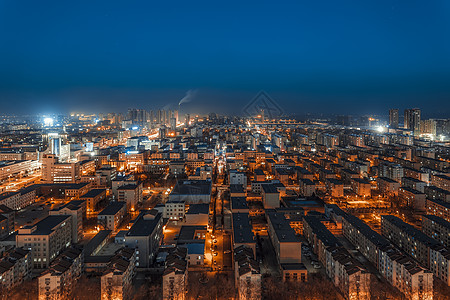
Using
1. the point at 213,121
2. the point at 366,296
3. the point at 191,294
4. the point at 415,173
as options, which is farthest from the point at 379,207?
the point at 213,121

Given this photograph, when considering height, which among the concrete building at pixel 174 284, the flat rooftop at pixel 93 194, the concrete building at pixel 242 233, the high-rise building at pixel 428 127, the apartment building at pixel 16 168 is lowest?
the concrete building at pixel 174 284

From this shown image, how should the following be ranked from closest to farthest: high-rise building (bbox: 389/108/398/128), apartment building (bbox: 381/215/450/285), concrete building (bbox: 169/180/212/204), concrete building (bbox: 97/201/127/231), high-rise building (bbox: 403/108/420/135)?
1. apartment building (bbox: 381/215/450/285)
2. concrete building (bbox: 97/201/127/231)
3. concrete building (bbox: 169/180/212/204)
4. high-rise building (bbox: 403/108/420/135)
5. high-rise building (bbox: 389/108/398/128)

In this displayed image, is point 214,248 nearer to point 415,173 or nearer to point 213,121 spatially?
point 415,173

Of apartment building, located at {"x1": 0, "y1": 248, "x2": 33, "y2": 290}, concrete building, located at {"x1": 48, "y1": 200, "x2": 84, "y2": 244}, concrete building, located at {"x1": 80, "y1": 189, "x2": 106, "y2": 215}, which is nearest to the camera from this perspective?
apartment building, located at {"x1": 0, "y1": 248, "x2": 33, "y2": 290}

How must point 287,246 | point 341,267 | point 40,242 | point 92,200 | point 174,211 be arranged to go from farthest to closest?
point 92,200 < point 174,211 < point 40,242 < point 287,246 < point 341,267

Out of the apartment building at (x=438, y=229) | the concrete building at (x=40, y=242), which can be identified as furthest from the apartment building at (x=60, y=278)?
the apartment building at (x=438, y=229)

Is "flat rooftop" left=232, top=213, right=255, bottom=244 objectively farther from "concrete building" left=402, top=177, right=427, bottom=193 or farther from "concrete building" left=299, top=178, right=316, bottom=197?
"concrete building" left=402, top=177, right=427, bottom=193

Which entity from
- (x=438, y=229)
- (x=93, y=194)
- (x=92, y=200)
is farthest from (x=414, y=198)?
(x=93, y=194)

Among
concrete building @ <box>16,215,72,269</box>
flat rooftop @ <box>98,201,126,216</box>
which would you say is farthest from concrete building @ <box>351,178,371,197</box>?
concrete building @ <box>16,215,72,269</box>

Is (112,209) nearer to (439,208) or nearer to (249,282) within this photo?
(249,282)

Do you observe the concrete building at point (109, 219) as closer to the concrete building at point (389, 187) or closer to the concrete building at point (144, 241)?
the concrete building at point (144, 241)

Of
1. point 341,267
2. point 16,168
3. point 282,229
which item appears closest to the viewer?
point 341,267
